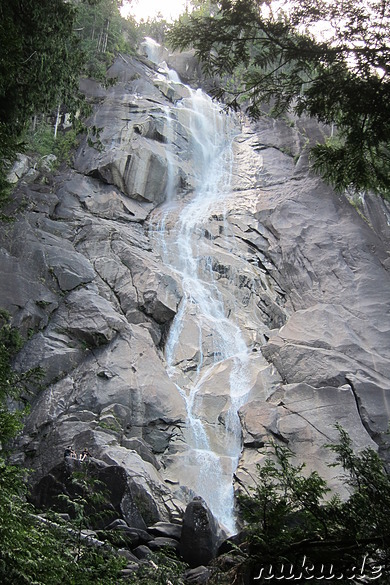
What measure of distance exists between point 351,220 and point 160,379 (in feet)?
42.3

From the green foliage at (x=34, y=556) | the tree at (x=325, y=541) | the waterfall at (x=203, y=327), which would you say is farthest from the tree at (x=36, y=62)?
the waterfall at (x=203, y=327)

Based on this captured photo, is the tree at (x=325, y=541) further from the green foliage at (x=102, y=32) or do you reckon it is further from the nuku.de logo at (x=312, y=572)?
the green foliage at (x=102, y=32)

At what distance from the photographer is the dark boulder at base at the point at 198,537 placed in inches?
302

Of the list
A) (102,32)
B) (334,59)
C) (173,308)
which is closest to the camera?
(334,59)

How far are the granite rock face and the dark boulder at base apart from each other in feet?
4.65

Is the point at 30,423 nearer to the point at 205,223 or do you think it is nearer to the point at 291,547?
the point at 291,547

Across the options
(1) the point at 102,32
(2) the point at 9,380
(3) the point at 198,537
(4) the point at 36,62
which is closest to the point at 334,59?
(4) the point at 36,62

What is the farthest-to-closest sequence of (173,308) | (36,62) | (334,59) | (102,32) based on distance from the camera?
(102,32) < (173,308) < (36,62) < (334,59)

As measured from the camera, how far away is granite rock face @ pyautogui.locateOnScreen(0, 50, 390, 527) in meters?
12.6

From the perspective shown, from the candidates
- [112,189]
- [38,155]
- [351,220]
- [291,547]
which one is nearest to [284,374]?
[351,220]

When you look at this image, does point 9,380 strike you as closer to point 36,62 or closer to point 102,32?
point 36,62

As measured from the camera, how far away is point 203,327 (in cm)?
1720

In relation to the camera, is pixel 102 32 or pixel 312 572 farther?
pixel 102 32

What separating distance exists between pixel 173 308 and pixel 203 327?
133 centimetres
